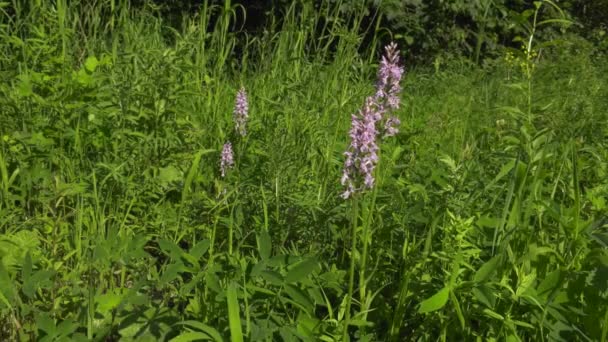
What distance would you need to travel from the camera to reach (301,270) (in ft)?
5.36

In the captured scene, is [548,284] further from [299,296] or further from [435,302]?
[299,296]

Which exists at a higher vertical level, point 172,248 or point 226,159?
point 172,248

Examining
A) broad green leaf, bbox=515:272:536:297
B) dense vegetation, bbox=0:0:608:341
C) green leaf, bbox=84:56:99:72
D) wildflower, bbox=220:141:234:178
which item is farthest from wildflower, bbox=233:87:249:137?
broad green leaf, bbox=515:272:536:297

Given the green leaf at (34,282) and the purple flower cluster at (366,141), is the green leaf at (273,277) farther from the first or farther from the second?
the green leaf at (34,282)

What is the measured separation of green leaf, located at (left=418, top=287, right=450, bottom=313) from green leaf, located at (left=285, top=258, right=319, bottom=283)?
0.29m

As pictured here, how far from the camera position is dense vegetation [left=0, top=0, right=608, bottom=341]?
170 cm

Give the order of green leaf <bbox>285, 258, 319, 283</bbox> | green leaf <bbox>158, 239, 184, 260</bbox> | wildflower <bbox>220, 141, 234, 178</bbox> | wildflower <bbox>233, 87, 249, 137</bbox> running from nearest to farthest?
green leaf <bbox>285, 258, 319, 283</bbox> → green leaf <bbox>158, 239, 184, 260</bbox> → wildflower <bbox>220, 141, 234, 178</bbox> → wildflower <bbox>233, 87, 249, 137</bbox>

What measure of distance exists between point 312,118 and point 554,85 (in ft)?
8.07

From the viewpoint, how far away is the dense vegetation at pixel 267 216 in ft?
5.59

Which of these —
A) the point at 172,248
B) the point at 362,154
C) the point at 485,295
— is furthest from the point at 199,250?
the point at 485,295

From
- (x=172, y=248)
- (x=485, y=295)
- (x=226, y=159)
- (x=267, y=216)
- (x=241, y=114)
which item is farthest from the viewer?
(x=241, y=114)

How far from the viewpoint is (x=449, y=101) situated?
482 centimetres

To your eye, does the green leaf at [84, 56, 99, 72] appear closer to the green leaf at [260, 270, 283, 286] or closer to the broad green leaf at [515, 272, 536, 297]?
the green leaf at [260, 270, 283, 286]

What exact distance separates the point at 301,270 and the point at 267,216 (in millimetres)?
629
